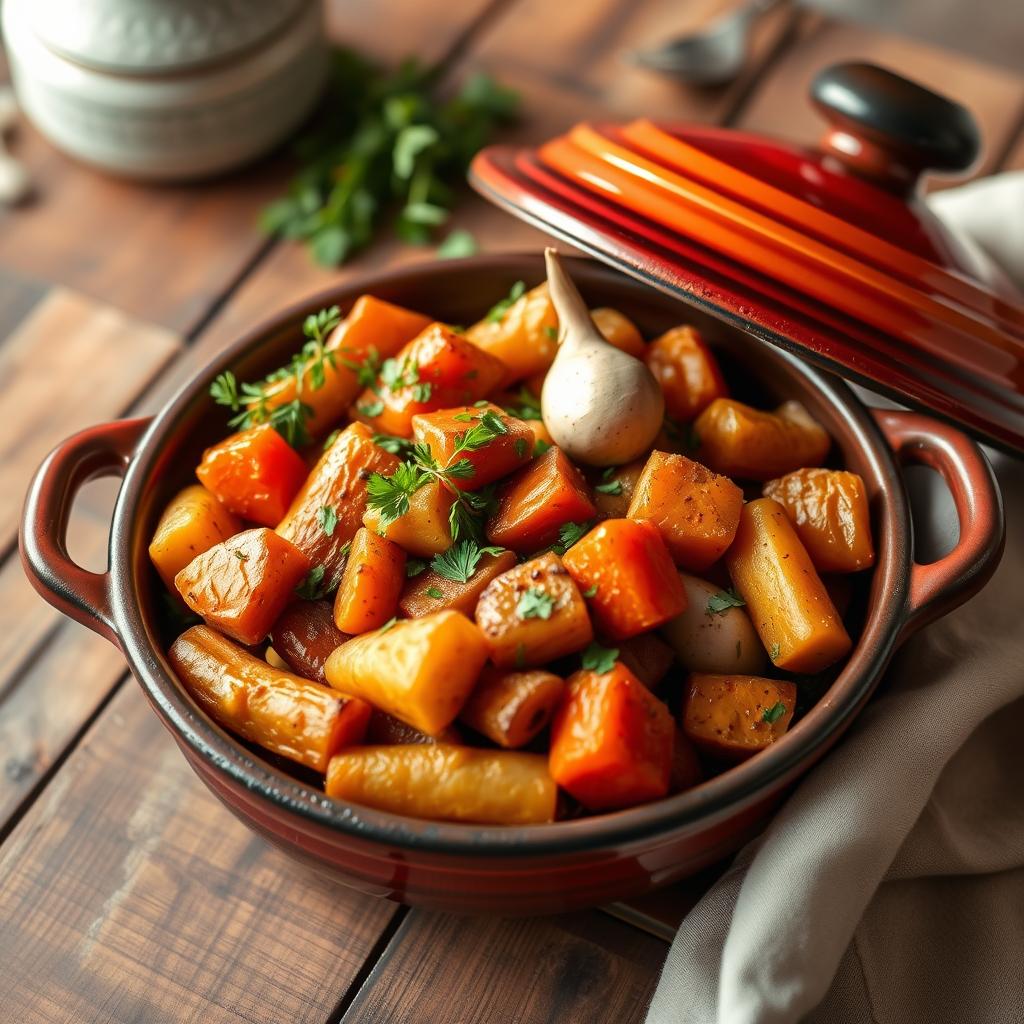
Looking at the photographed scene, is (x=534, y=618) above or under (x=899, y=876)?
above

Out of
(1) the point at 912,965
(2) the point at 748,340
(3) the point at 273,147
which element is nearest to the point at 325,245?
(3) the point at 273,147

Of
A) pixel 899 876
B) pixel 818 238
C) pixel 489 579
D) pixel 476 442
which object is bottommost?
pixel 899 876

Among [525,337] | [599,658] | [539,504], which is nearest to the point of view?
[599,658]

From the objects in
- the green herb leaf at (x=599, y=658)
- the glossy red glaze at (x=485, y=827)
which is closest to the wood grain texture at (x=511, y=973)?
the glossy red glaze at (x=485, y=827)

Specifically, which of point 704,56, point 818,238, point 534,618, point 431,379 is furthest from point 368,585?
point 704,56

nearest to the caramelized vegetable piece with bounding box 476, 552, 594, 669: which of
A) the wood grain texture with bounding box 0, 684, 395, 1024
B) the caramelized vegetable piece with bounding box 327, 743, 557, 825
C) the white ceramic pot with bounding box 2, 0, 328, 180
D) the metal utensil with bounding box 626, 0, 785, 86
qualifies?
the caramelized vegetable piece with bounding box 327, 743, 557, 825

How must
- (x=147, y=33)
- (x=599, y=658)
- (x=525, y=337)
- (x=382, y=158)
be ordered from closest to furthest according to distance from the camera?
(x=599, y=658) → (x=525, y=337) → (x=147, y=33) → (x=382, y=158)

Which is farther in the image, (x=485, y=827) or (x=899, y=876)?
(x=899, y=876)

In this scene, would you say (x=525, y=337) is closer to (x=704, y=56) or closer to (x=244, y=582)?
(x=244, y=582)

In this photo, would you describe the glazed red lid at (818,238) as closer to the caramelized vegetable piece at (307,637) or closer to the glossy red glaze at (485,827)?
the glossy red glaze at (485,827)
